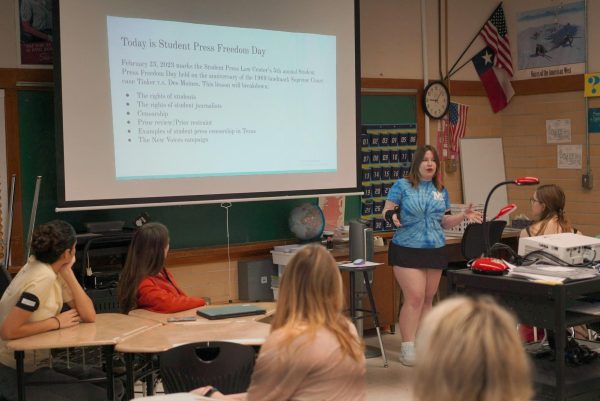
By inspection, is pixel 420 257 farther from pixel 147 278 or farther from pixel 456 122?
pixel 456 122

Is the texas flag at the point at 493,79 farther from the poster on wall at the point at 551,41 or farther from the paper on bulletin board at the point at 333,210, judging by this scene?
the paper on bulletin board at the point at 333,210

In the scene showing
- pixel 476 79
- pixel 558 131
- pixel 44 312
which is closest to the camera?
pixel 44 312

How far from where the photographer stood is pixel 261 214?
6.27 meters

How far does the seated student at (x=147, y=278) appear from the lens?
13.3 feet

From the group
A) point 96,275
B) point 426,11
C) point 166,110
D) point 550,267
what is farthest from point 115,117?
point 426,11

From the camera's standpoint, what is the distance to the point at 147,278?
13.4 feet

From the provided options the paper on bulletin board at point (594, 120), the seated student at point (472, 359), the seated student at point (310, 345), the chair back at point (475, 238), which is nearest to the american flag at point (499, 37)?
the paper on bulletin board at point (594, 120)

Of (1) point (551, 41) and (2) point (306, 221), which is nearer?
(2) point (306, 221)

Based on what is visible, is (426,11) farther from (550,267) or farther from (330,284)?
(330,284)

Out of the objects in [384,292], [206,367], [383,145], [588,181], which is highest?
[383,145]

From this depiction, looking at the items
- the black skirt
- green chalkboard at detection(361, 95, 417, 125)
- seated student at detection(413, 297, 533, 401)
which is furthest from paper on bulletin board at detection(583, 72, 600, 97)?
seated student at detection(413, 297, 533, 401)

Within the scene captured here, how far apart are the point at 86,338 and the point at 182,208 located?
243 centimetres

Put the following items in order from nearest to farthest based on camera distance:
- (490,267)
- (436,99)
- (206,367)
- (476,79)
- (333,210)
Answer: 1. (206,367)
2. (490,267)
3. (333,210)
4. (436,99)
5. (476,79)

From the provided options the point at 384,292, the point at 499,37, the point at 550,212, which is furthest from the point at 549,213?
the point at 499,37
